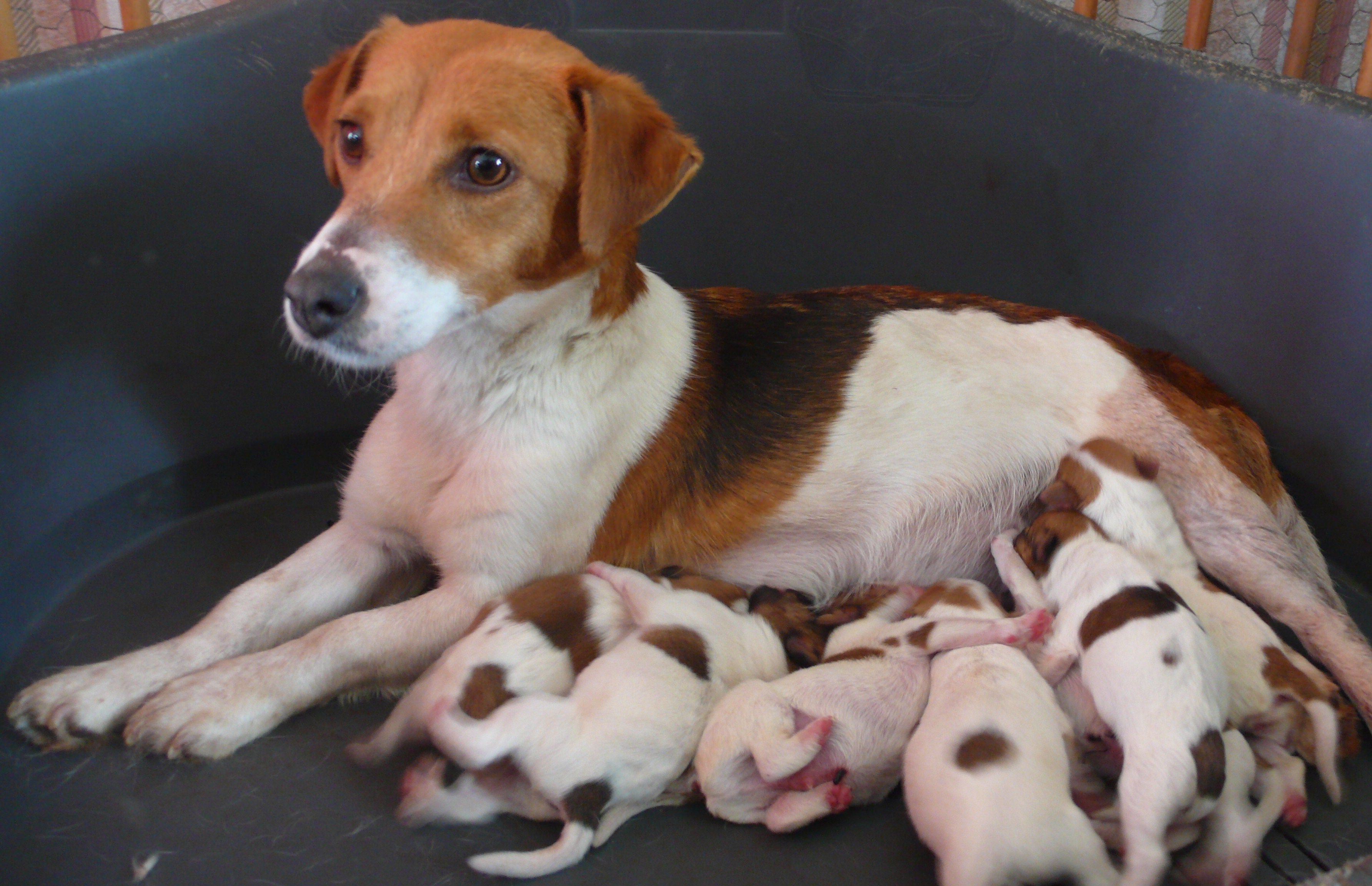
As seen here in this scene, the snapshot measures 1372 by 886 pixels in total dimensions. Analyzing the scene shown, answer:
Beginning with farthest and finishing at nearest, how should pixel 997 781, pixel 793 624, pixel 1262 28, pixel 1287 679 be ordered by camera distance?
pixel 1262 28 < pixel 793 624 < pixel 1287 679 < pixel 997 781

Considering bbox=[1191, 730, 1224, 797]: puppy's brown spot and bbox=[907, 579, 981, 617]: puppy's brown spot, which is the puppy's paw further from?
bbox=[1191, 730, 1224, 797]: puppy's brown spot

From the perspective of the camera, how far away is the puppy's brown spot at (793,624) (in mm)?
2084

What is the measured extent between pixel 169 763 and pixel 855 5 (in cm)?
255

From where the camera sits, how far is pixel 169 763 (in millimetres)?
1903

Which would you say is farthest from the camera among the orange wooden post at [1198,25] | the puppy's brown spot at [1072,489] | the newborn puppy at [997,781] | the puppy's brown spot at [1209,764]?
the orange wooden post at [1198,25]

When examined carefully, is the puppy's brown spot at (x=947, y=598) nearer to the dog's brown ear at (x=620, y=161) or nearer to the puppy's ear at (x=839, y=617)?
the puppy's ear at (x=839, y=617)

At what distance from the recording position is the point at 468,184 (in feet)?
5.65

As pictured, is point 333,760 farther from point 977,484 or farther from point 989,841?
point 977,484

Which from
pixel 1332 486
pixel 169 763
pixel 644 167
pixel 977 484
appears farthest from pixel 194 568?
pixel 1332 486

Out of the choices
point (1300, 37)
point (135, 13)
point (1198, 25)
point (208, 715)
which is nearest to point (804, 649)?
point (208, 715)

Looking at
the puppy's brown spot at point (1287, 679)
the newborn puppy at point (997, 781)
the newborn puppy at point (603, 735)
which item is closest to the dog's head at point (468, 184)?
the newborn puppy at point (603, 735)

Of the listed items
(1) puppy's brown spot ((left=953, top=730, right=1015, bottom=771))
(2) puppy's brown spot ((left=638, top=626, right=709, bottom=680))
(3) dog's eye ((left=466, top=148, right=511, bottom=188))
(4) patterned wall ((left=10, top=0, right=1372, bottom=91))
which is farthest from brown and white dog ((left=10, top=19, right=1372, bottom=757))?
(4) patterned wall ((left=10, top=0, right=1372, bottom=91))

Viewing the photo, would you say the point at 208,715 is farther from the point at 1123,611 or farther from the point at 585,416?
the point at 1123,611

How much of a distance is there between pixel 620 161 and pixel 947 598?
103 centimetres
